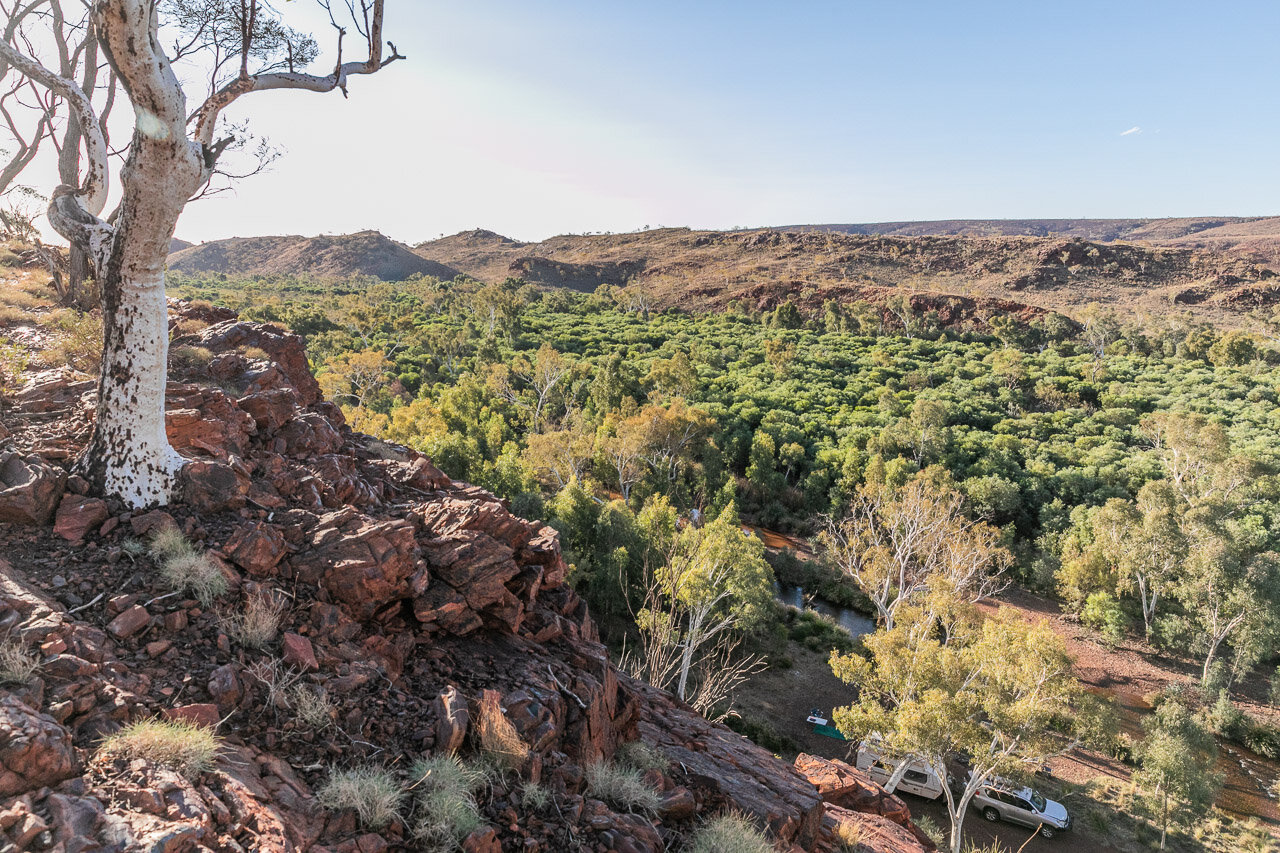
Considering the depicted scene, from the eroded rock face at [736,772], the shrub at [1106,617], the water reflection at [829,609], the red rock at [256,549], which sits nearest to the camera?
the red rock at [256,549]

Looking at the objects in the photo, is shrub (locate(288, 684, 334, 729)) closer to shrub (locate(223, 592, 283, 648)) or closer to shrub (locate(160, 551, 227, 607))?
shrub (locate(223, 592, 283, 648))

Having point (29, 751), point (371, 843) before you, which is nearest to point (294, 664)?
point (371, 843)

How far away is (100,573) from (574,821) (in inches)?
188

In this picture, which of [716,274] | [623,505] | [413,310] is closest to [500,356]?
[413,310]

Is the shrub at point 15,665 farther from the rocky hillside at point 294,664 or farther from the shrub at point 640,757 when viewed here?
the shrub at point 640,757

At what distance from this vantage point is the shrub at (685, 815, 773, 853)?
5930mm

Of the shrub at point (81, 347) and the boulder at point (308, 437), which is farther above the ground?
the shrub at point (81, 347)

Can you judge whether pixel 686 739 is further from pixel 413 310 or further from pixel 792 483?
pixel 413 310

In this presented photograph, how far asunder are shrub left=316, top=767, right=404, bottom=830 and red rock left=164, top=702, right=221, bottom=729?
976mm

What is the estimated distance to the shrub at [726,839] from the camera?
19.5 ft

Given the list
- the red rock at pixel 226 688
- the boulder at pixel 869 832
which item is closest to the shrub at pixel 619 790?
the red rock at pixel 226 688

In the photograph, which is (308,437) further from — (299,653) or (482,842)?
(482,842)

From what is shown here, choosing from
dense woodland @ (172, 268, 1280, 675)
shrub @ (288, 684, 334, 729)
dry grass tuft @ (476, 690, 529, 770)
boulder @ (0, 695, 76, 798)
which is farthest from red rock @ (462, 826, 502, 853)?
dense woodland @ (172, 268, 1280, 675)

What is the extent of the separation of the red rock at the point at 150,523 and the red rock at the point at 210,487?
15.0 inches
